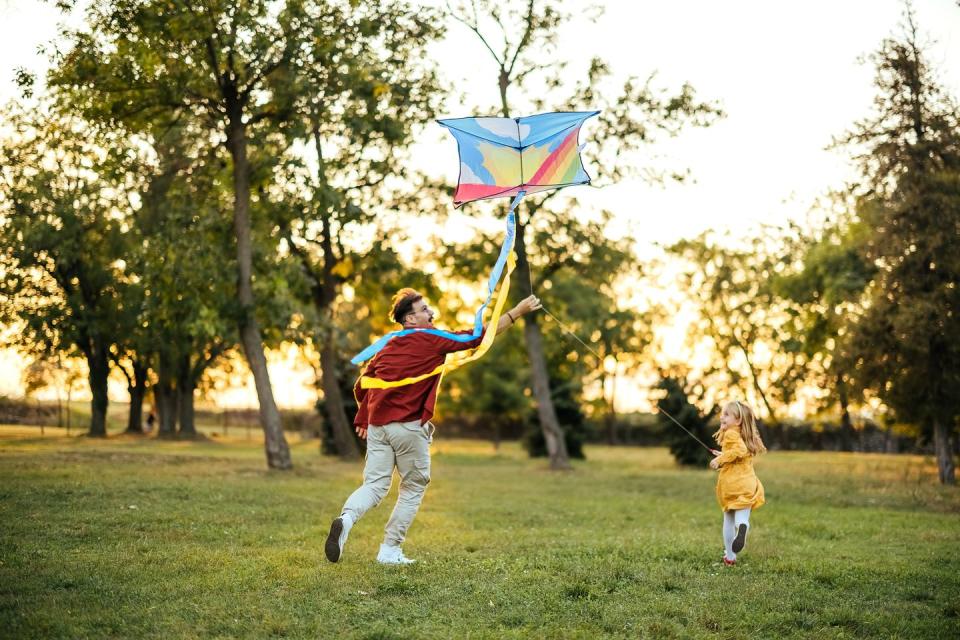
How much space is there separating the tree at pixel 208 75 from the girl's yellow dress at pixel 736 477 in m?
14.7

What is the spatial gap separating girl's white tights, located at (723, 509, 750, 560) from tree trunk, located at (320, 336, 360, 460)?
71.0 ft

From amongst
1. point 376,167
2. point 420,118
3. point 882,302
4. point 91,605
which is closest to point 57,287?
point 376,167

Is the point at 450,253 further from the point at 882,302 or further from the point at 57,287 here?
the point at 57,287

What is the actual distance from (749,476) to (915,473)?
2088cm

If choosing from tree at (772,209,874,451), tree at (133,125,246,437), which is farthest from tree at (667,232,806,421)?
tree at (133,125,246,437)

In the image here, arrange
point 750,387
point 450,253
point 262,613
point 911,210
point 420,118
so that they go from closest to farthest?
point 262,613, point 911,210, point 420,118, point 450,253, point 750,387

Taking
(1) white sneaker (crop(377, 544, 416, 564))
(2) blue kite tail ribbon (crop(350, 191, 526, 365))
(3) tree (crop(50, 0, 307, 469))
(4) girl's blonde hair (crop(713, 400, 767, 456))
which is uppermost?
(3) tree (crop(50, 0, 307, 469))

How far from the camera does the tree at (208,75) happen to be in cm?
2017

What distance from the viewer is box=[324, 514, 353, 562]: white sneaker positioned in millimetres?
8805

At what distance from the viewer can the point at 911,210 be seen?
74.5 feet

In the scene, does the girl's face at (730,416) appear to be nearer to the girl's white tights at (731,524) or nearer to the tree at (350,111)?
the girl's white tights at (731,524)

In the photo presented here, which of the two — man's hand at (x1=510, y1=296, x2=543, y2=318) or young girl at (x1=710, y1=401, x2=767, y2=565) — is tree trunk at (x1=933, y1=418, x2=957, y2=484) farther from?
man's hand at (x1=510, y1=296, x2=543, y2=318)

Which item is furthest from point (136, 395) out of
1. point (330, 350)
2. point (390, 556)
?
point (390, 556)

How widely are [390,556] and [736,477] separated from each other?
12.5ft
